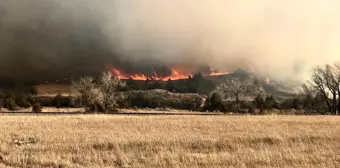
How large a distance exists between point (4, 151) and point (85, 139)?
205 inches

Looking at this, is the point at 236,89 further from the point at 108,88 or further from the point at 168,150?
the point at 168,150

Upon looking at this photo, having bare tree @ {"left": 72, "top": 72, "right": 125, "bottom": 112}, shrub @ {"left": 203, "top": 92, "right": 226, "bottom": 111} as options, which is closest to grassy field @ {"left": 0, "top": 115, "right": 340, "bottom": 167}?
bare tree @ {"left": 72, "top": 72, "right": 125, "bottom": 112}

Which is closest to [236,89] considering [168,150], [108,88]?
[108,88]

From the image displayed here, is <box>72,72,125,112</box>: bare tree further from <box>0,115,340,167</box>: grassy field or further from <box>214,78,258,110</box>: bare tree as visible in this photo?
<box>0,115,340,167</box>: grassy field

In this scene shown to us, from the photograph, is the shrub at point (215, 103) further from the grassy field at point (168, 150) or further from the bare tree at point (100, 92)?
the grassy field at point (168, 150)

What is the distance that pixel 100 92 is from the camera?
78.1 m

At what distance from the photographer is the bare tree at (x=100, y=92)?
3095 inches

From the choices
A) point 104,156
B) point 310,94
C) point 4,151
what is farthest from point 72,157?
point 310,94

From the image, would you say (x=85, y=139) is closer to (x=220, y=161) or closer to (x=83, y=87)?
(x=220, y=161)

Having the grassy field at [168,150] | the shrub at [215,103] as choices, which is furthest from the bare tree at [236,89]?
the grassy field at [168,150]

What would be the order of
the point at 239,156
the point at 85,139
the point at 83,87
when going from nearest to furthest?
the point at 239,156, the point at 85,139, the point at 83,87

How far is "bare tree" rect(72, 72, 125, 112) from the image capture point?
258 feet

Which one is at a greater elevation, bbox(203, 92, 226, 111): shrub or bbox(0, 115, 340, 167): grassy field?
bbox(203, 92, 226, 111): shrub

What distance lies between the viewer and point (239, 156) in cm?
1833
